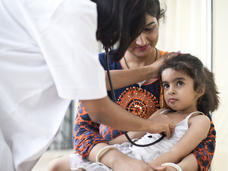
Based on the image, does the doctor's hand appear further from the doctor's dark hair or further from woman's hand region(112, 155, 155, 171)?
the doctor's dark hair

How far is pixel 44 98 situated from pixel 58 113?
0.07 m

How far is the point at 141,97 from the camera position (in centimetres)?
152

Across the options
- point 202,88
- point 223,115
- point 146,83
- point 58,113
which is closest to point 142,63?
point 146,83

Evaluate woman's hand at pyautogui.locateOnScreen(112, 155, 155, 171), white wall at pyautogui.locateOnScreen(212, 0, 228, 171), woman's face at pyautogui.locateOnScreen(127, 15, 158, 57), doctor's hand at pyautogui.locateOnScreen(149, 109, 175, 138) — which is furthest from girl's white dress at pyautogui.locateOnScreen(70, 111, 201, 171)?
white wall at pyautogui.locateOnScreen(212, 0, 228, 171)

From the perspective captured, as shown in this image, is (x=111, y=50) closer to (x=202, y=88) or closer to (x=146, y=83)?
(x=146, y=83)

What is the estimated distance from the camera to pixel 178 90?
1415 mm

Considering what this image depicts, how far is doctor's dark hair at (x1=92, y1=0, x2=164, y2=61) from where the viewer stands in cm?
95

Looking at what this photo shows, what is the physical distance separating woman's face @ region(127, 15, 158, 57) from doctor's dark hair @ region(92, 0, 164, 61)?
1.08 ft

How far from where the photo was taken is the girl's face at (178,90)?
141cm

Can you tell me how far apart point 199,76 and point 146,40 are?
334 mm

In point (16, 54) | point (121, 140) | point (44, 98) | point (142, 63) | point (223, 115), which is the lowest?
point (223, 115)

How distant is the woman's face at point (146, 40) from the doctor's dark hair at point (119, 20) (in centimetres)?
33

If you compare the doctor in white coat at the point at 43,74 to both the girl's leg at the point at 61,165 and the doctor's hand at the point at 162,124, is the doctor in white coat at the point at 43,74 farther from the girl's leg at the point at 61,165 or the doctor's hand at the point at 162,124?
the girl's leg at the point at 61,165

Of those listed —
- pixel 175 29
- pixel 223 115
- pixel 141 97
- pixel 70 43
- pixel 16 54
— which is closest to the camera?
pixel 70 43
